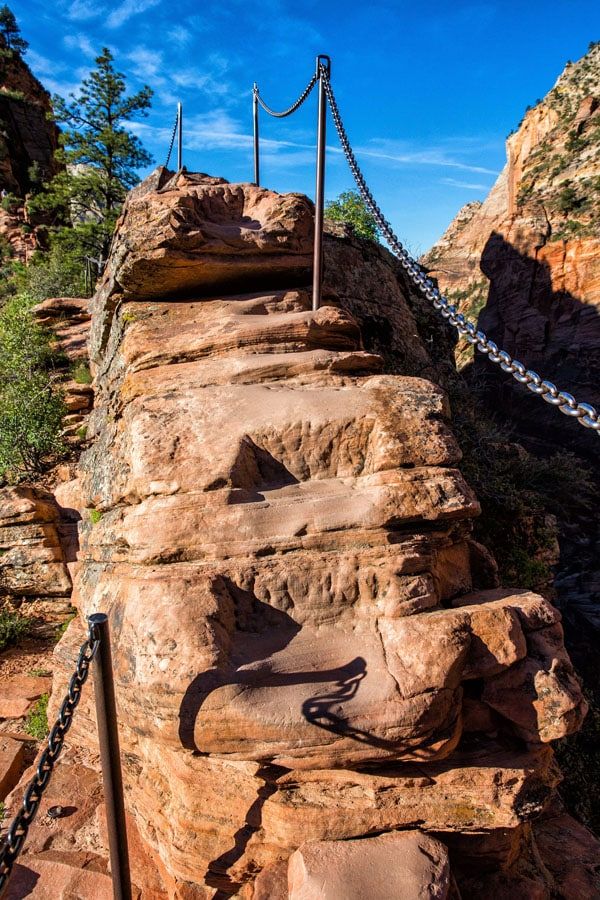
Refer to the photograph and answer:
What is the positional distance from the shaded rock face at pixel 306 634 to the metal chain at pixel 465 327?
2.84 feet

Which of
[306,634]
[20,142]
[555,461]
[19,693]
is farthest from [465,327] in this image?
[20,142]

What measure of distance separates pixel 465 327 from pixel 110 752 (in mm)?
3513

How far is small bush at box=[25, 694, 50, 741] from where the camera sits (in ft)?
19.6

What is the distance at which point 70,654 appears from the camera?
18.4 ft

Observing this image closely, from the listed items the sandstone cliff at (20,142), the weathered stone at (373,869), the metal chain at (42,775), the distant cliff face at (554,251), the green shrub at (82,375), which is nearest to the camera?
the metal chain at (42,775)

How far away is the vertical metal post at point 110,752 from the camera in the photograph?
9.23ft

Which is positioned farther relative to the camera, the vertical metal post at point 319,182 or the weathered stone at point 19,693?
the weathered stone at point 19,693

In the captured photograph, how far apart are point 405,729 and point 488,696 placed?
87 centimetres

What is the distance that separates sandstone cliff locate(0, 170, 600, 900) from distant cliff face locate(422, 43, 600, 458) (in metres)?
27.1

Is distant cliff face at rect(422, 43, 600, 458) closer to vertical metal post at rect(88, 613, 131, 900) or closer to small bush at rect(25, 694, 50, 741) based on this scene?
small bush at rect(25, 694, 50, 741)

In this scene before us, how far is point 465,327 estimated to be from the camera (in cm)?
380

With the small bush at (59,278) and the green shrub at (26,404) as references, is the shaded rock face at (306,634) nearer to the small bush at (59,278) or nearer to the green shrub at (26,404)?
the green shrub at (26,404)

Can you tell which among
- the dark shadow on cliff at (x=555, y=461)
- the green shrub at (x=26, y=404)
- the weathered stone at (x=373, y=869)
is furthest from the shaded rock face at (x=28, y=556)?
the dark shadow on cliff at (x=555, y=461)

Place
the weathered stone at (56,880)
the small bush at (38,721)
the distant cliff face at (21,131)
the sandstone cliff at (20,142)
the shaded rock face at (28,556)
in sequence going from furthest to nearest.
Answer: the distant cliff face at (21,131)
the sandstone cliff at (20,142)
the shaded rock face at (28,556)
the small bush at (38,721)
the weathered stone at (56,880)
